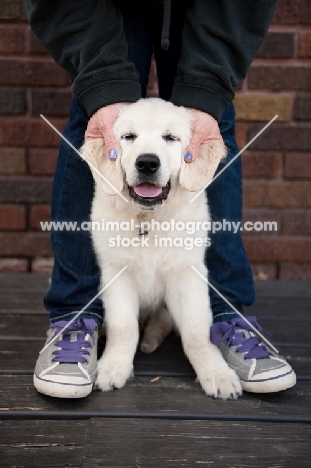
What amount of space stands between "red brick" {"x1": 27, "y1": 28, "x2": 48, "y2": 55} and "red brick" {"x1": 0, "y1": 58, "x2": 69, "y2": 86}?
0.12ft

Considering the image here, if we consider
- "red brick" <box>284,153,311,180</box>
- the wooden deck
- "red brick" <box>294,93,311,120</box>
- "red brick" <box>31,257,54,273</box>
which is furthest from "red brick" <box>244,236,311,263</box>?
"red brick" <box>31,257,54,273</box>

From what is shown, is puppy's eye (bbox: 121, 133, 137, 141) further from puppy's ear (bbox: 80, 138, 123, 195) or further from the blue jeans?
the blue jeans

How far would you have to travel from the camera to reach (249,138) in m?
2.67

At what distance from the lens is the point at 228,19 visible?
168cm

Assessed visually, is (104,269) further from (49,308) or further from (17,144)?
(17,144)

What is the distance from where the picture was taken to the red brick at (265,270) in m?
2.80

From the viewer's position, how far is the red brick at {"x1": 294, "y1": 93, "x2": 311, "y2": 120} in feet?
8.61

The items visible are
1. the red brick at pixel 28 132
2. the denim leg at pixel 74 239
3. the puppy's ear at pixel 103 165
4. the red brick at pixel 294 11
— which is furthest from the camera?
the red brick at pixel 28 132

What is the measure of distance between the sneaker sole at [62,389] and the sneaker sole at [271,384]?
1.56 feet

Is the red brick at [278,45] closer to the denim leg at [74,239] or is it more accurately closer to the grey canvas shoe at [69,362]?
the denim leg at [74,239]

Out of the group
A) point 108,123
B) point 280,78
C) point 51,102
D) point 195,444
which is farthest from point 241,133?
point 195,444

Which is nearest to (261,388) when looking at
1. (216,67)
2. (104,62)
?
(216,67)

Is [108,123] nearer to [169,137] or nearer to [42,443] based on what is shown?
[169,137]

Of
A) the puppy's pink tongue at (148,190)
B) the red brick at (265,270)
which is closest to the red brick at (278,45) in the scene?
the red brick at (265,270)
